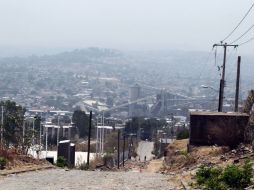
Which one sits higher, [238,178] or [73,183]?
[238,178]

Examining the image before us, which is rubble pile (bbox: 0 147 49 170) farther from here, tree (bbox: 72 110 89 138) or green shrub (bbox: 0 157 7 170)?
tree (bbox: 72 110 89 138)

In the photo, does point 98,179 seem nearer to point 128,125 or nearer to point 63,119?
point 128,125

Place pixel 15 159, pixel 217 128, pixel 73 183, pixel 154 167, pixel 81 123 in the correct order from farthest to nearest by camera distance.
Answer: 1. pixel 81 123
2. pixel 154 167
3. pixel 217 128
4. pixel 15 159
5. pixel 73 183

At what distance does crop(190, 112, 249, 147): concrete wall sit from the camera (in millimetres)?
24500

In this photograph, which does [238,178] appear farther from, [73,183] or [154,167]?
[154,167]

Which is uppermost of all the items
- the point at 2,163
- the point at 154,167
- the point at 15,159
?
the point at 2,163

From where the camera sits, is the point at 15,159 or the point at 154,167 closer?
the point at 15,159

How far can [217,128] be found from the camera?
25297mm

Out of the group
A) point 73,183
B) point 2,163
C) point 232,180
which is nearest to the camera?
point 232,180

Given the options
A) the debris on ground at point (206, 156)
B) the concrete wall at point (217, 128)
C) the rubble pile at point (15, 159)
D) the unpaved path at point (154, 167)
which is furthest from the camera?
the unpaved path at point (154, 167)

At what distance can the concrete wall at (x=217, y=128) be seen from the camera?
24.5 m

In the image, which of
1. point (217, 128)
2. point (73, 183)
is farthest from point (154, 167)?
point (73, 183)

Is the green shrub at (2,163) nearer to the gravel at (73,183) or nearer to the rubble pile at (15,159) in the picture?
the rubble pile at (15,159)

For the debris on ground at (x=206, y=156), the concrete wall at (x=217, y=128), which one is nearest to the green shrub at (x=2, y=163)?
the debris on ground at (x=206, y=156)
